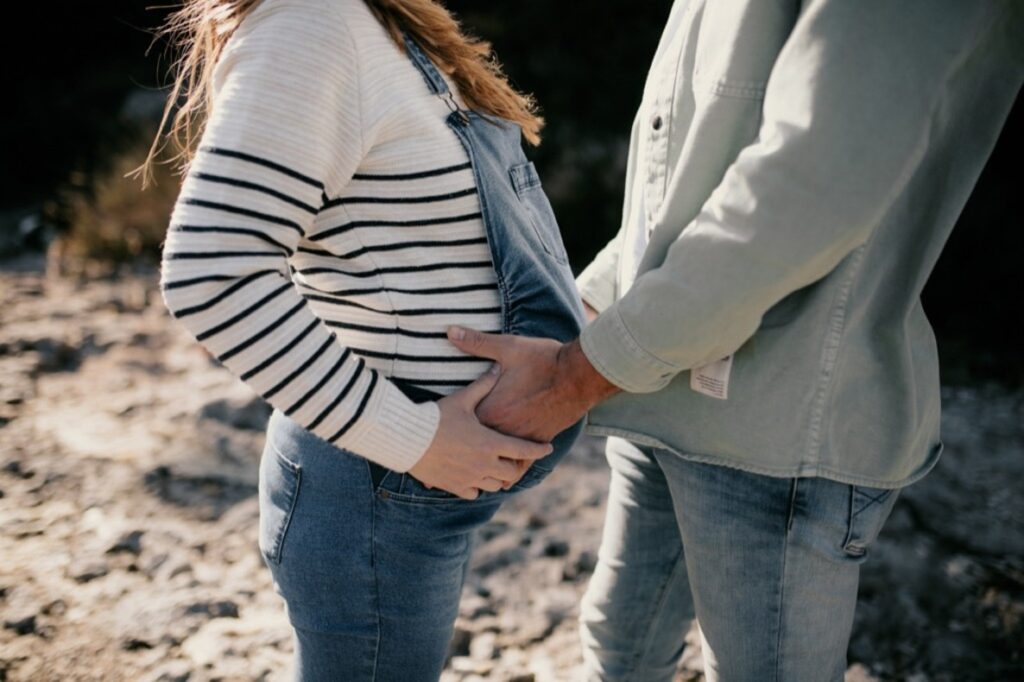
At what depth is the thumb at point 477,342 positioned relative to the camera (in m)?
1.08

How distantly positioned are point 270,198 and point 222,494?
2.44 m

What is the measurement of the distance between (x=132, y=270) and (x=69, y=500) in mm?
2740

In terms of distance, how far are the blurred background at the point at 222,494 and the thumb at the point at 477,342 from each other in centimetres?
149

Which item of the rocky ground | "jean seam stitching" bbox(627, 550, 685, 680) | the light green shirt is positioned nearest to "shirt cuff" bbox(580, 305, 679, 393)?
the light green shirt

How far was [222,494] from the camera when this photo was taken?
3.12 metres

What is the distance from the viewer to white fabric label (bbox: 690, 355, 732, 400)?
1.14 metres

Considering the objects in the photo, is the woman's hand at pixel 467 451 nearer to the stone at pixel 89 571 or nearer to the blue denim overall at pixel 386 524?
the blue denim overall at pixel 386 524

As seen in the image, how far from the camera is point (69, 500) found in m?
3.00

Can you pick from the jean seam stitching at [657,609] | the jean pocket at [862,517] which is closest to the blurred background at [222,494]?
the jean seam stitching at [657,609]

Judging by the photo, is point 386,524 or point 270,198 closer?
point 270,198

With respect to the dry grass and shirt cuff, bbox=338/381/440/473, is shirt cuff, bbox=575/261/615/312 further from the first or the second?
the dry grass

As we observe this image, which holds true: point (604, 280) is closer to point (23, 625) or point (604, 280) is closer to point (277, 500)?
point (277, 500)

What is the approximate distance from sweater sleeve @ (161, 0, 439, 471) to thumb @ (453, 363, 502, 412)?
0.49ft

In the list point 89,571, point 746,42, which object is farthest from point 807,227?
point 89,571
